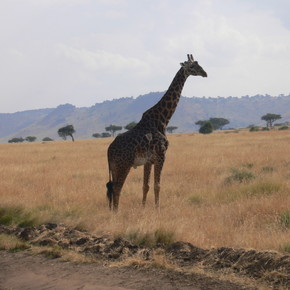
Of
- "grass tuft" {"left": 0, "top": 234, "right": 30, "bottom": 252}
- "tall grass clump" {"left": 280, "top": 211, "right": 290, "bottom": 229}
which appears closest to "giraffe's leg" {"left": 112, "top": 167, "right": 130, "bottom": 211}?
"grass tuft" {"left": 0, "top": 234, "right": 30, "bottom": 252}

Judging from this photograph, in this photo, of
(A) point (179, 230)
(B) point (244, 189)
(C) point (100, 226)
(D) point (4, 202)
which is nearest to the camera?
(A) point (179, 230)

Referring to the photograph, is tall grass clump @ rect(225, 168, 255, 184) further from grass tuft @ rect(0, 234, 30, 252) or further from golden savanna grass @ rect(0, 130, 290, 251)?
grass tuft @ rect(0, 234, 30, 252)

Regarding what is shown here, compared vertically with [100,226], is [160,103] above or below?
above

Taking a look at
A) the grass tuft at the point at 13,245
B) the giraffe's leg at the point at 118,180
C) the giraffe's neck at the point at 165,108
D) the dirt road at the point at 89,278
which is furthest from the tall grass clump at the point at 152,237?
the giraffe's neck at the point at 165,108

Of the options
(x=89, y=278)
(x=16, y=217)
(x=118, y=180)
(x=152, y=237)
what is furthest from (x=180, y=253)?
(x=16, y=217)

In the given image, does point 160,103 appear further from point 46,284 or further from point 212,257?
point 46,284

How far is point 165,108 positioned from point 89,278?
240 inches

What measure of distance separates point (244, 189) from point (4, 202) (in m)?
6.15

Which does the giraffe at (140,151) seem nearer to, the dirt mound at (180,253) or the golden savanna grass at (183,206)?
the golden savanna grass at (183,206)

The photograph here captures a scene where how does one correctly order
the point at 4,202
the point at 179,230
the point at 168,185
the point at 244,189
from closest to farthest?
the point at 179,230
the point at 4,202
the point at 244,189
the point at 168,185

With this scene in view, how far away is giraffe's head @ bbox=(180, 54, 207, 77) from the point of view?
11.4 meters

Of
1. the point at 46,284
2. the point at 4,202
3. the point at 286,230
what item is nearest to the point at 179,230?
the point at 286,230

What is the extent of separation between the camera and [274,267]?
18.4 feet

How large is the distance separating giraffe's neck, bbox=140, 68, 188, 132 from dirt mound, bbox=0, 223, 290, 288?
3538 mm
